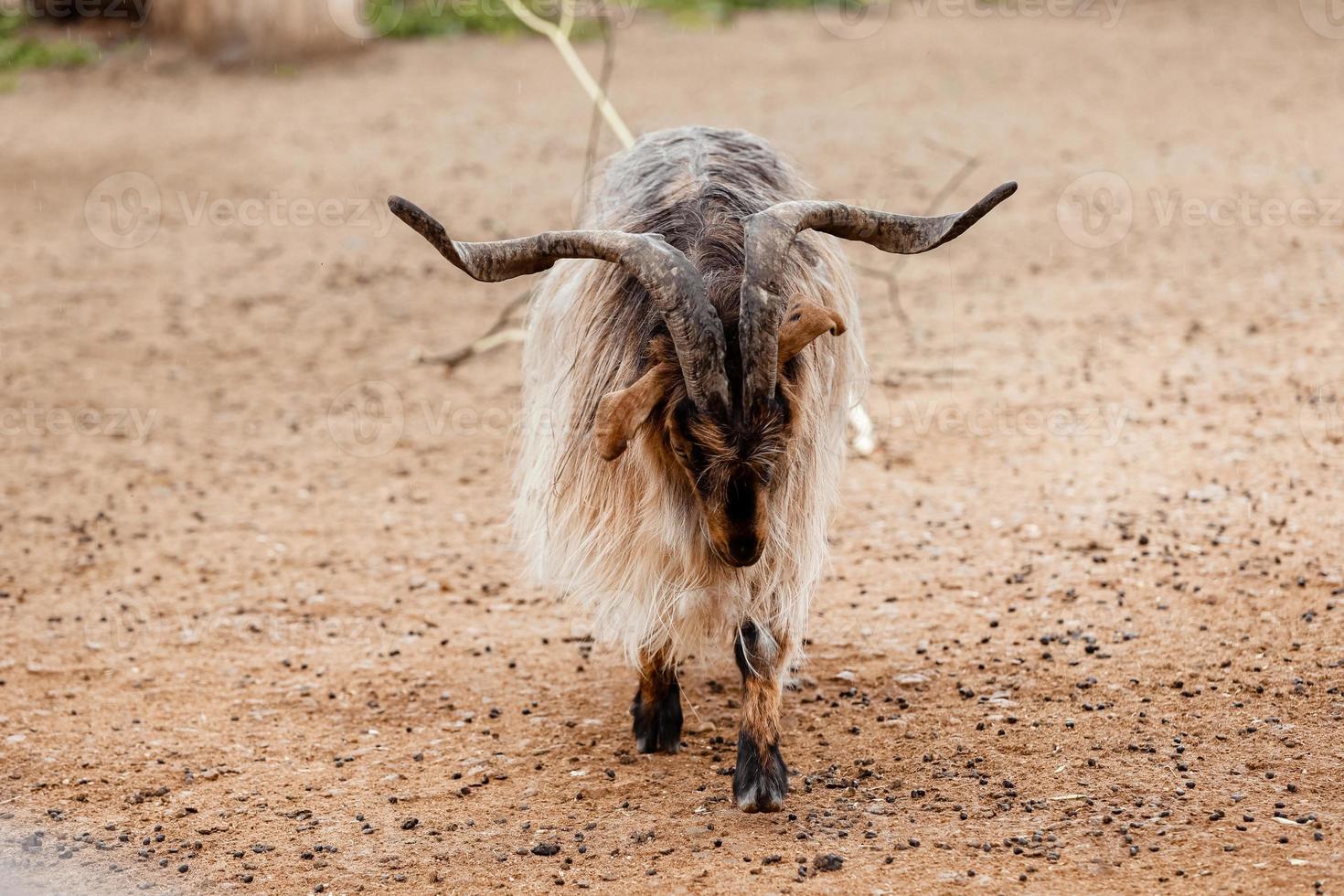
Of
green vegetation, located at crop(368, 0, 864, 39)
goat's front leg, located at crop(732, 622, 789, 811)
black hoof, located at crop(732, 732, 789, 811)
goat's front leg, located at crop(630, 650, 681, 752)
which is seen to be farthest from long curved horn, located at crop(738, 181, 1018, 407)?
green vegetation, located at crop(368, 0, 864, 39)

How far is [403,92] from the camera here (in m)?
16.0

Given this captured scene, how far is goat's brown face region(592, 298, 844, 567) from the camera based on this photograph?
12.8ft

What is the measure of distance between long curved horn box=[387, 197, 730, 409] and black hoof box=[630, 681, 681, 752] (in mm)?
1471

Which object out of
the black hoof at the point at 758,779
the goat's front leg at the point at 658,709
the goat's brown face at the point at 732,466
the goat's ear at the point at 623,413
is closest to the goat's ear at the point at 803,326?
the goat's brown face at the point at 732,466

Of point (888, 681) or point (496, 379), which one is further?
point (496, 379)

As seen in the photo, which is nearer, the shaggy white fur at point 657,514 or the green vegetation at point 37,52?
the shaggy white fur at point 657,514

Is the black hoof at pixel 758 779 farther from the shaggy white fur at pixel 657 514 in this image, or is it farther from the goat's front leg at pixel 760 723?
the shaggy white fur at pixel 657 514

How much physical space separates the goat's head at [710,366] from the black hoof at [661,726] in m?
1.00

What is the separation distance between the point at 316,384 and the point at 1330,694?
249 inches

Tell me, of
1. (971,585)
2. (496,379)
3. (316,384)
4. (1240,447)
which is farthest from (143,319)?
(1240,447)

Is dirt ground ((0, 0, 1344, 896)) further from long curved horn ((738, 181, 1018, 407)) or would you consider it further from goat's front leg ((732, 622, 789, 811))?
long curved horn ((738, 181, 1018, 407))

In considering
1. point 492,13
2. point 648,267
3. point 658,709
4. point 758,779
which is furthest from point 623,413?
point 492,13

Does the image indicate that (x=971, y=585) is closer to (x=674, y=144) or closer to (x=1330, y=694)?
(x=1330, y=694)

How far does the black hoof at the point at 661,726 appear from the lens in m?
4.92
